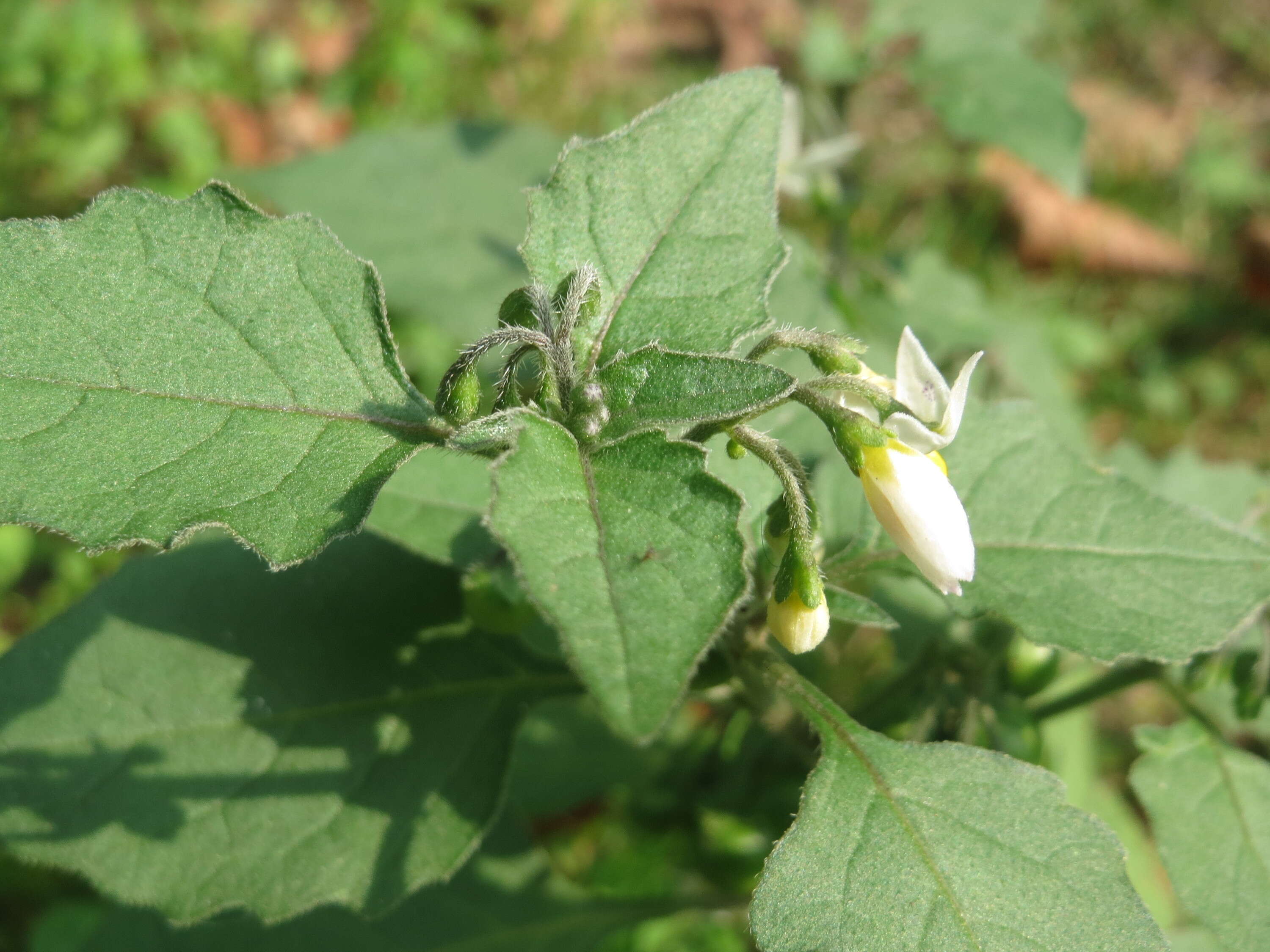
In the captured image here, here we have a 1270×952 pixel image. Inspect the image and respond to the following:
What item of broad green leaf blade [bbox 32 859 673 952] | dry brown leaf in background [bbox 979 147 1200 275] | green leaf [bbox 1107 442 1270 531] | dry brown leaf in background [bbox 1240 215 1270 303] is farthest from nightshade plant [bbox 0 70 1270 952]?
dry brown leaf in background [bbox 1240 215 1270 303]

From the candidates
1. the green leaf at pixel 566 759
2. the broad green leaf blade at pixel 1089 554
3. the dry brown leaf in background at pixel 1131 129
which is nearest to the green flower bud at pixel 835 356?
the broad green leaf blade at pixel 1089 554

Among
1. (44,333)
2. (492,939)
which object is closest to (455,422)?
(44,333)

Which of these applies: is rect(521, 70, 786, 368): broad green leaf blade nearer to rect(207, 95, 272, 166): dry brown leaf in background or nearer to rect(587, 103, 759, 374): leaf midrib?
rect(587, 103, 759, 374): leaf midrib

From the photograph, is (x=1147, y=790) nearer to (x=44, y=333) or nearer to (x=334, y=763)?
(x=334, y=763)

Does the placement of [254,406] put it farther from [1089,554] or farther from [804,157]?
[804,157]

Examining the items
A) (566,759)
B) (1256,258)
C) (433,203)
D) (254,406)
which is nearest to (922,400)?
(254,406)

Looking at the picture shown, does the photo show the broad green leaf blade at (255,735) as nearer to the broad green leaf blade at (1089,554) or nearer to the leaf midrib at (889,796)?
the leaf midrib at (889,796)
